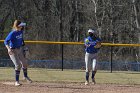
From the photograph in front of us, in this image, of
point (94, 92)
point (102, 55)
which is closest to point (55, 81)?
point (94, 92)

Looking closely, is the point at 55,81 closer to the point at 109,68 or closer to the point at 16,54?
the point at 16,54

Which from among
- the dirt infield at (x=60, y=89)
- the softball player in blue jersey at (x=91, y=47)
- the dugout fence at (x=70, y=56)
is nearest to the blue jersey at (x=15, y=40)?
the dirt infield at (x=60, y=89)

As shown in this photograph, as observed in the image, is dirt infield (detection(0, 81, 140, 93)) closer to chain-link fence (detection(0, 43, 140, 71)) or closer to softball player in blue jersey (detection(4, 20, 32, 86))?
softball player in blue jersey (detection(4, 20, 32, 86))

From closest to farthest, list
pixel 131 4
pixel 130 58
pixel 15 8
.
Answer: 1. pixel 130 58
2. pixel 131 4
3. pixel 15 8

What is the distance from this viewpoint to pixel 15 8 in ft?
150

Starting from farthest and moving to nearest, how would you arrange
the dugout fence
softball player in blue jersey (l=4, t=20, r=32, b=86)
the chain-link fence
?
1. the chain-link fence
2. the dugout fence
3. softball player in blue jersey (l=4, t=20, r=32, b=86)

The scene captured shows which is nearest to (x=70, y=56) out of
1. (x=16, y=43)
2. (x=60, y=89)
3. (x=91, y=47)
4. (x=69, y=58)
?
(x=69, y=58)

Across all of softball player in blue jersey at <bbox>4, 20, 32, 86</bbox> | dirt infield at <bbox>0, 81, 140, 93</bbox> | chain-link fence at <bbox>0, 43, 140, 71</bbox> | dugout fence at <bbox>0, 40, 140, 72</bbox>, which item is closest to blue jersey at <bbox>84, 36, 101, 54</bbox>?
dirt infield at <bbox>0, 81, 140, 93</bbox>

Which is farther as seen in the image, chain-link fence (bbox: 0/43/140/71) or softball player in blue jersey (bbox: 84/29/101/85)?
chain-link fence (bbox: 0/43/140/71)

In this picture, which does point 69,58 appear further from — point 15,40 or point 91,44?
point 15,40

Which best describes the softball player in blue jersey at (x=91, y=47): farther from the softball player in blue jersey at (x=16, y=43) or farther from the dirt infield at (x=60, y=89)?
the softball player in blue jersey at (x=16, y=43)

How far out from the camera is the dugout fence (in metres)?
22.0

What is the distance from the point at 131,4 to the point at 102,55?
46.4 feet

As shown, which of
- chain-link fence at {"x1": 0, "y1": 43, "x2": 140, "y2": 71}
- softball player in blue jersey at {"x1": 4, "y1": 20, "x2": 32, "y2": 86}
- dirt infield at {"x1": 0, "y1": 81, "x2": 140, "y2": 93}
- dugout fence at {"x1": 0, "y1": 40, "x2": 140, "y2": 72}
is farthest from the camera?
chain-link fence at {"x1": 0, "y1": 43, "x2": 140, "y2": 71}
